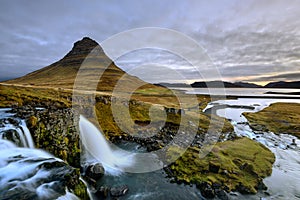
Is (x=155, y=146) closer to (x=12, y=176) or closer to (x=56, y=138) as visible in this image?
(x=56, y=138)

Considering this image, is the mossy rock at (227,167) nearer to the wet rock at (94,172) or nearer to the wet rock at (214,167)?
the wet rock at (214,167)

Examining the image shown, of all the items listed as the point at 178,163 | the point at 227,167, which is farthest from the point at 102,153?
the point at 227,167

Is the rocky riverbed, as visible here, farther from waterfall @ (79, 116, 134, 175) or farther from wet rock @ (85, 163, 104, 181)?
waterfall @ (79, 116, 134, 175)

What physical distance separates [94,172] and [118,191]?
9.00 feet

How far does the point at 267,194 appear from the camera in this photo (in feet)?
46.9

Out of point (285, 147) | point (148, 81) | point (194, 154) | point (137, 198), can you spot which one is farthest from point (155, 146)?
point (148, 81)

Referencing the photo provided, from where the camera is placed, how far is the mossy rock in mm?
15258

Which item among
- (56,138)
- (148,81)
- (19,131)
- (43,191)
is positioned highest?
(148,81)

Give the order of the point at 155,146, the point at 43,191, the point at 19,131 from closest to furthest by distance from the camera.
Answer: the point at 43,191
the point at 19,131
the point at 155,146

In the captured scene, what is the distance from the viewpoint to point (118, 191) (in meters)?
13.2

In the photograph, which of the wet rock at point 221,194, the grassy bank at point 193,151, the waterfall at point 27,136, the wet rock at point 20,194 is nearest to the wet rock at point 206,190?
the grassy bank at point 193,151

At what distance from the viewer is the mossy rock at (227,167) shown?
15258 millimetres

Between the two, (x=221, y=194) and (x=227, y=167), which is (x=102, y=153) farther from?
(x=227, y=167)

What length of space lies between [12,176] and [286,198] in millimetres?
18008
